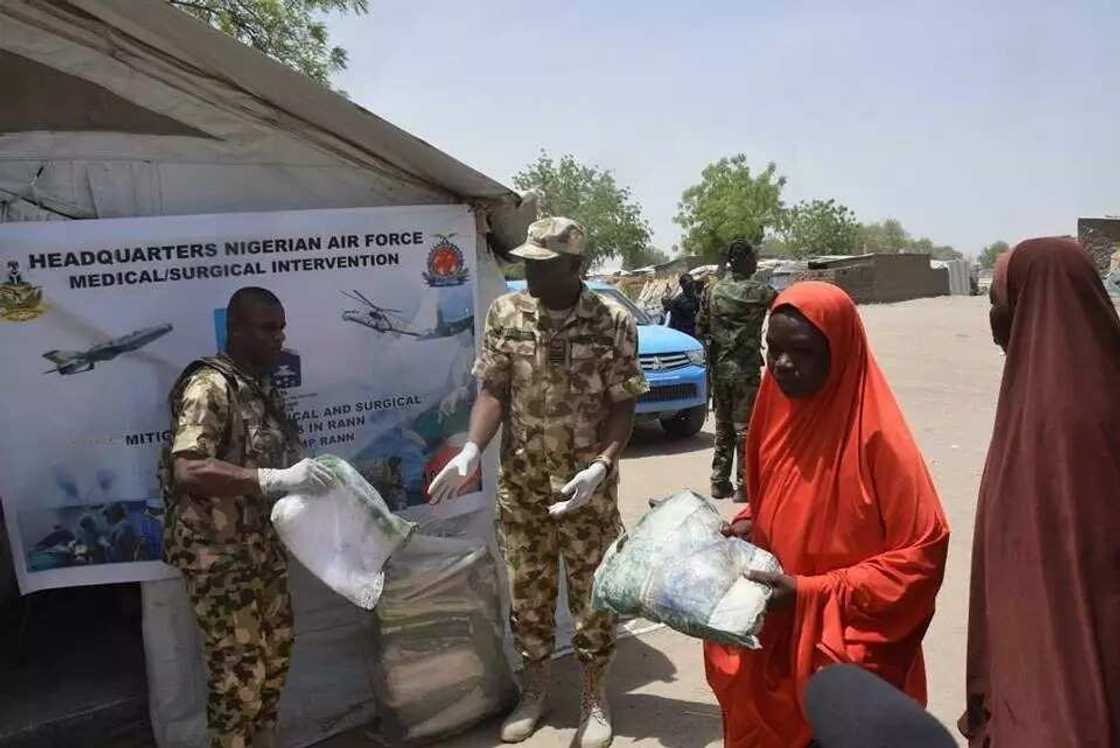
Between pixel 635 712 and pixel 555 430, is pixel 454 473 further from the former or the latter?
pixel 635 712

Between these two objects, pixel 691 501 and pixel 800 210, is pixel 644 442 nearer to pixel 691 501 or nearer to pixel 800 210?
pixel 691 501

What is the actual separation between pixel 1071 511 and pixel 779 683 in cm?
85

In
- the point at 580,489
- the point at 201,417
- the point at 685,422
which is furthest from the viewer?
the point at 685,422

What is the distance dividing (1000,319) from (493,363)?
2.00 meters

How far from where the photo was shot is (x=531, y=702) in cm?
379

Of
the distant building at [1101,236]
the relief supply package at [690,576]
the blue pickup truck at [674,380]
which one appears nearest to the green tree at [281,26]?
the blue pickup truck at [674,380]

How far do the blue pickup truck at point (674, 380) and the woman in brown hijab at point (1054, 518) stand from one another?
7277mm

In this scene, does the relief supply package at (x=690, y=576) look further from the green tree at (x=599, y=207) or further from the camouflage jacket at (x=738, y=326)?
the green tree at (x=599, y=207)

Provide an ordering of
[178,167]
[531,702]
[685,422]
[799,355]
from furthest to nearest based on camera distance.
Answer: [685,422]
[531,702]
[178,167]
[799,355]

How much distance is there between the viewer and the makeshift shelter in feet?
10.5

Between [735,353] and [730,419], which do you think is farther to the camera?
[730,419]

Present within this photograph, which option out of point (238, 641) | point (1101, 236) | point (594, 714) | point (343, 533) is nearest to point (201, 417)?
point (343, 533)

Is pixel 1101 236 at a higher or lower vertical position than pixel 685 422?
higher

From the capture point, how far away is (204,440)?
2758 millimetres
